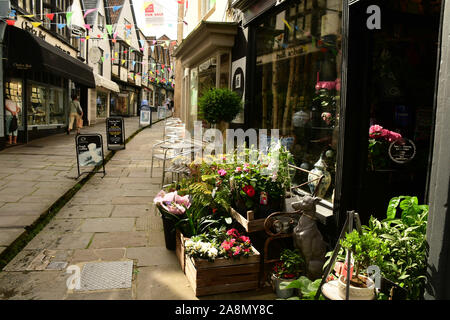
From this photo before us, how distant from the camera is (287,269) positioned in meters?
3.28

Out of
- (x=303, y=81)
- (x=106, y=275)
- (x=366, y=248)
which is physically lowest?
(x=106, y=275)

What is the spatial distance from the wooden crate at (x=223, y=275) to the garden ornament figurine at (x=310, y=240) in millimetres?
420

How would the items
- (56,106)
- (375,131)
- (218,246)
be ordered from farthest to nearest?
(56,106) < (375,131) < (218,246)

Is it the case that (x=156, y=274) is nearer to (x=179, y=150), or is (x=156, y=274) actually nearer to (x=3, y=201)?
(x=3, y=201)

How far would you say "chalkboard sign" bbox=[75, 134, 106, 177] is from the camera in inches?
296

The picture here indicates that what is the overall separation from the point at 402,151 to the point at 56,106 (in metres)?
15.4

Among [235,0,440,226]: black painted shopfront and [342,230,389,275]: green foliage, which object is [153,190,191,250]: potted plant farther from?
[342,230,389,275]: green foliage

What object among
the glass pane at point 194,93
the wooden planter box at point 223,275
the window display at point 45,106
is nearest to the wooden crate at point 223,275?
the wooden planter box at point 223,275

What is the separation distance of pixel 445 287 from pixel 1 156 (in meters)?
10.2

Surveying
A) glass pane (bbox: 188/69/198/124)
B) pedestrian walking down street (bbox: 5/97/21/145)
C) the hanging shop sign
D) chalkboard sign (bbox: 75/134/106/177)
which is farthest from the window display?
chalkboard sign (bbox: 75/134/106/177)

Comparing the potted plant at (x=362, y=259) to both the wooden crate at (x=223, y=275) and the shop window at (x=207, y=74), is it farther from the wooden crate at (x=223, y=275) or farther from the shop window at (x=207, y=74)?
the shop window at (x=207, y=74)

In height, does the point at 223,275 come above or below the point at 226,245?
below

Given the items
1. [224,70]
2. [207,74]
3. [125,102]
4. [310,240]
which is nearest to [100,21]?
[125,102]

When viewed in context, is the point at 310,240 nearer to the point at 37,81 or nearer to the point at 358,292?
the point at 358,292
